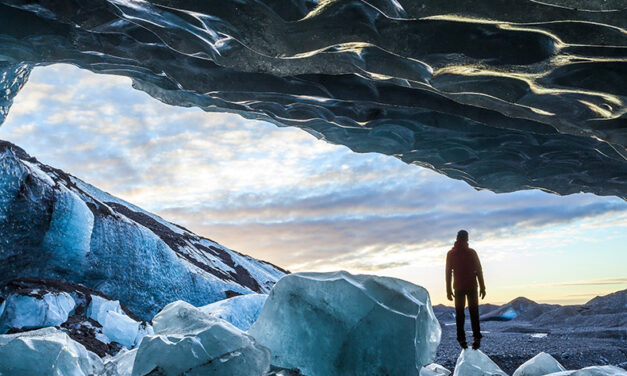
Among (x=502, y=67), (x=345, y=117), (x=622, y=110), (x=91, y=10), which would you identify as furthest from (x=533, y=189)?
(x=91, y=10)

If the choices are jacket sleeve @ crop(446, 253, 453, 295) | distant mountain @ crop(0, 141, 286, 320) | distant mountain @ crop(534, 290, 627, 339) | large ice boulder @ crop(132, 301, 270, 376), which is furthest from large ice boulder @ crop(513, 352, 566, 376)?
distant mountain @ crop(534, 290, 627, 339)

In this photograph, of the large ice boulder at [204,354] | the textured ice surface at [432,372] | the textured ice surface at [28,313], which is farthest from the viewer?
the textured ice surface at [28,313]

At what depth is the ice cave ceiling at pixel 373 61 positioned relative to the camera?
3.11 metres

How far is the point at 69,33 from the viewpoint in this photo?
4.26 metres

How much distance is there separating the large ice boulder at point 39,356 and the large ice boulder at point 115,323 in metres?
3.44

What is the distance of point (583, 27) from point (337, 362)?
2.81 m

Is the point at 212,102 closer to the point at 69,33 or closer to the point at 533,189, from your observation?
the point at 69,33

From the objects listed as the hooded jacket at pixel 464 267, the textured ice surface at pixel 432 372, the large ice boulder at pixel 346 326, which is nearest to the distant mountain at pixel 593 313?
the hooded jacket at pixel 464 267

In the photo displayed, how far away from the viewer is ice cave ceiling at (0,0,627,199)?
3105mm

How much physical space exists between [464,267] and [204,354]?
3.14 metres

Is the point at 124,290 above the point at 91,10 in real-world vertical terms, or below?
below

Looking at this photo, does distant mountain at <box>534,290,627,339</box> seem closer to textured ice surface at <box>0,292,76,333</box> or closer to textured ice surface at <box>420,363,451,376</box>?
textured ice surface at <box>420,363,451,376</box>

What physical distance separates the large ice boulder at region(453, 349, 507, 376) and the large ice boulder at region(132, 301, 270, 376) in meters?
2.05

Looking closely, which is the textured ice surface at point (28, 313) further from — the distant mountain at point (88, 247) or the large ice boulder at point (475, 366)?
the large ice boulder at point (475, 366)
